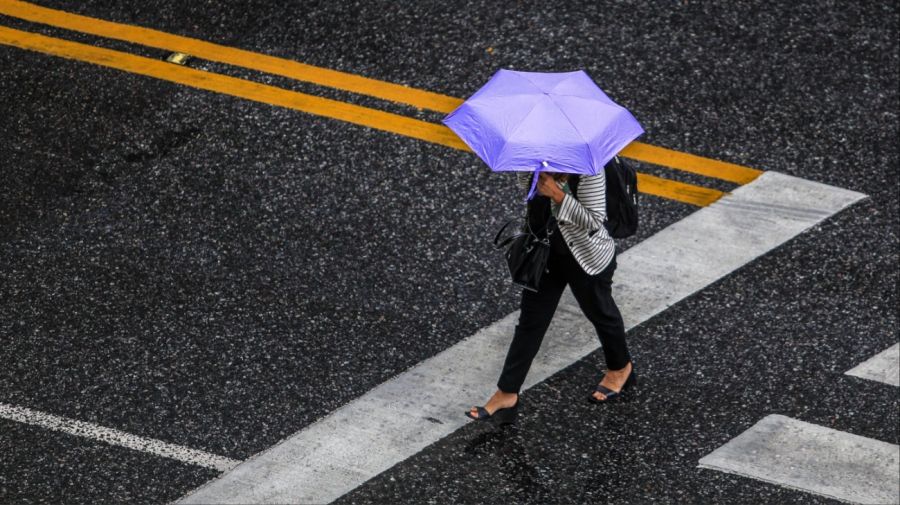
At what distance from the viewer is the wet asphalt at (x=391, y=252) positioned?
6.00 meters

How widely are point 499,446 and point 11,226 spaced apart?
3.07 metres

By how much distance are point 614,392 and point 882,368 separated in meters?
1.42

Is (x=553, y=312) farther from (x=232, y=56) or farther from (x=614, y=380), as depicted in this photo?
(x=232, y=56)

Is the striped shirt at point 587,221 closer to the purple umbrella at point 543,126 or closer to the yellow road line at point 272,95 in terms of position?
the purple umbrella at point 543,126

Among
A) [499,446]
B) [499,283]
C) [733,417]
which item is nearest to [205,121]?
[499,283]

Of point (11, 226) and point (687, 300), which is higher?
point (11, 226)

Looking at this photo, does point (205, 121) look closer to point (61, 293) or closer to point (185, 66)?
point (185, 66)

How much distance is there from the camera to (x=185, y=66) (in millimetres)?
8031

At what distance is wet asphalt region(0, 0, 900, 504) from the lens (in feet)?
19.7

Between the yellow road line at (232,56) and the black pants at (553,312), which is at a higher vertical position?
the yellow road line at (232,56)

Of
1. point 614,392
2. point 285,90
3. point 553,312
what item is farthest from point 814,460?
point 285,90

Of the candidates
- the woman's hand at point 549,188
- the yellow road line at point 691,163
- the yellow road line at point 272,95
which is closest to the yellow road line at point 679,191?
the yellow road line at point 272,95

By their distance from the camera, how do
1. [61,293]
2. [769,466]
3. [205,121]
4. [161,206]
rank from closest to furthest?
[769,466] < [61,293] < [161,206] < [205,121]

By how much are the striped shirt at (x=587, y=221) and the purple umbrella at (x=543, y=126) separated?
0.74 ft
